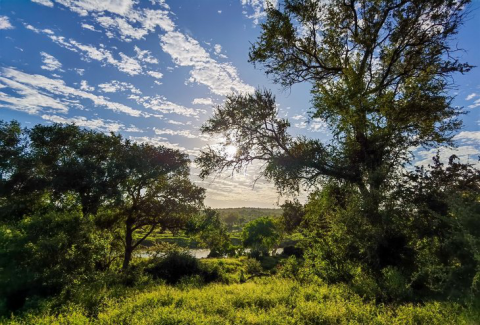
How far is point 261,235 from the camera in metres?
60.0

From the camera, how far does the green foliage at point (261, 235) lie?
5878cm

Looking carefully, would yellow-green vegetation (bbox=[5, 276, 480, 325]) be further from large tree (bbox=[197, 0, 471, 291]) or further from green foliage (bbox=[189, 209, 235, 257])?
green foliage (bbox=[189, 209, 235, 257])

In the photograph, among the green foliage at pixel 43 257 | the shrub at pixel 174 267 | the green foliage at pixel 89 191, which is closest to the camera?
the green foliage at pixel 43 257

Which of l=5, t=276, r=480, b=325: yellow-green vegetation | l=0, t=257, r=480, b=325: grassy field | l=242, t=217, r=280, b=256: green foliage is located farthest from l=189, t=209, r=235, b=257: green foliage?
l=242, t=217, r=280, b=256: green foliage

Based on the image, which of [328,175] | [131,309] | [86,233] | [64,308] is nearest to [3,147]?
[86,233]

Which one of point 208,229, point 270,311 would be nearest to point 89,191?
point 208,229

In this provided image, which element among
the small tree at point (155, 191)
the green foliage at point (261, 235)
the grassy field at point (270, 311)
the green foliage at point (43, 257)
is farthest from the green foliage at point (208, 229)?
the green foliage at point (261, 235)

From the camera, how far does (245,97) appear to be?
1434cm

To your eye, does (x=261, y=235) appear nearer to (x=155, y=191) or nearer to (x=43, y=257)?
(x=155, y=191)

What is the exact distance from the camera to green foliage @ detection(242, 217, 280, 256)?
58.8m

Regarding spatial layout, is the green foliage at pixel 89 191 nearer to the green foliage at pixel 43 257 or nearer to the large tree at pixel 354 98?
the green foliage at pixel 43 257

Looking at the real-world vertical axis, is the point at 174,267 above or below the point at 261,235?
above

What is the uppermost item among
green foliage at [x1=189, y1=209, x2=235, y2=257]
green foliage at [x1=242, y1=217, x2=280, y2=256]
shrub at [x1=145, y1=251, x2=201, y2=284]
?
green foliage at [x1=189, y1=209, x2=235, y2=257]

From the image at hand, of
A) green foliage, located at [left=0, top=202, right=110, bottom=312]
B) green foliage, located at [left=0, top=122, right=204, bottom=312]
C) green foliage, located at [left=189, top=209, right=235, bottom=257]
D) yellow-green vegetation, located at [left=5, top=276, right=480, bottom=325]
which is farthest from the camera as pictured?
green foliage, located at [left=189, top=209, right=235, bottom=257]
